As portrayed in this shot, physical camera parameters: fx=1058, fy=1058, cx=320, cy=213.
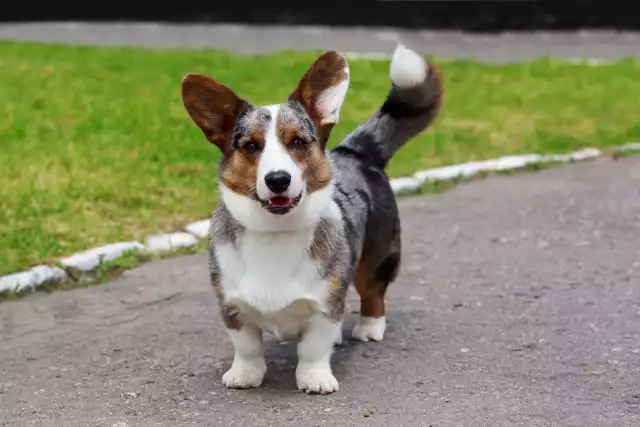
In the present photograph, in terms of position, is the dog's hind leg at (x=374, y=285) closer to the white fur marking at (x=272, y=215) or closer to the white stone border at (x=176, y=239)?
the white fur marking at (x=272, y=215)

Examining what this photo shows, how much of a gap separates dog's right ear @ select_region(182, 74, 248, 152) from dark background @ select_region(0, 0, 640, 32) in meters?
12.8

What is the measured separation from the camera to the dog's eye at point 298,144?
12.5ft

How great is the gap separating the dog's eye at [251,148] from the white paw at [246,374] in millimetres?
878

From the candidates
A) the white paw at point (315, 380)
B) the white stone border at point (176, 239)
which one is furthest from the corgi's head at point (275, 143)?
the white stone border at point (176, 239)

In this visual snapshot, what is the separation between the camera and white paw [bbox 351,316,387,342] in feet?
15.5

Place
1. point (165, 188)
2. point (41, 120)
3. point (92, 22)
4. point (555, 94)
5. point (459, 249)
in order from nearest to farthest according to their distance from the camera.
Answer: point (459, 249) < point (165, 188) < point (41, 120) < point (555, 94) < point (92, 22)

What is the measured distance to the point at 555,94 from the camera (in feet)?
36.5

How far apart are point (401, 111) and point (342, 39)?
10889 millimetres

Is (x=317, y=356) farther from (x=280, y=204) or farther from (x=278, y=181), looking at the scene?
(x=278, y=181)

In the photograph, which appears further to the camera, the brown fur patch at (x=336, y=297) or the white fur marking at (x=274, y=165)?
the brown fur patch at (x=336, y=297)

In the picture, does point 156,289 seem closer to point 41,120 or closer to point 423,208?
point 423,208

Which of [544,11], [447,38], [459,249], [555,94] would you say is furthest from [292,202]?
[544,11]

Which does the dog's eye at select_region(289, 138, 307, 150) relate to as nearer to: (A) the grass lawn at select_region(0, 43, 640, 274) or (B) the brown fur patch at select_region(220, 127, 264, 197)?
(B) the brown fur patch at select_region(220, 127, 264, 197)

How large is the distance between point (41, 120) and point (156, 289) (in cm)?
380
